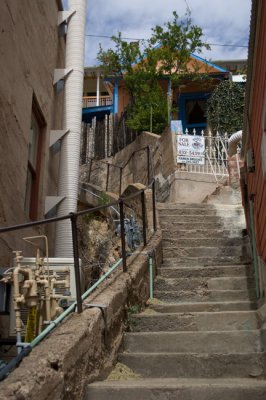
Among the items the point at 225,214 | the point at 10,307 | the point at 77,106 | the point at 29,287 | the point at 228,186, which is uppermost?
the point at 77,106

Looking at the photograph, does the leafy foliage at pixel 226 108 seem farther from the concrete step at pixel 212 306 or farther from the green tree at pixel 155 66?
the concrete step at pixel 212 306

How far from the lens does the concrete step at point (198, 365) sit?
3268mm

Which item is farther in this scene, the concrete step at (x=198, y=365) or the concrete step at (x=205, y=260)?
the concrete step at (x=205, y=260)

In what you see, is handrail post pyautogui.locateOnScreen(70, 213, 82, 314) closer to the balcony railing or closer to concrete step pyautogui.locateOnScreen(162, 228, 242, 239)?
concrete step pyautogui.locateOnScreen(162, 228, 242, 239)

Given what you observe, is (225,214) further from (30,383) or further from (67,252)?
(30,383)

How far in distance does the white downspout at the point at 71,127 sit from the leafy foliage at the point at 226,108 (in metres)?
8.71

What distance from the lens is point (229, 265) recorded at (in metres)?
5.43

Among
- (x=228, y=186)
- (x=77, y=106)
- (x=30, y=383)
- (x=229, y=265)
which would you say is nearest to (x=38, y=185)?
(x=77, y=106)

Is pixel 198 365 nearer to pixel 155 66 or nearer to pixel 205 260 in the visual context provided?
pixel 205 260

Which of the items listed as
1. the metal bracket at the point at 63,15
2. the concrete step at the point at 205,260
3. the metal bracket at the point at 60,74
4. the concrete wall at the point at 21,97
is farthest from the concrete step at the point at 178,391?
the metal bracket at the point at 63,15

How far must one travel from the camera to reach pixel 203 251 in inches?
241

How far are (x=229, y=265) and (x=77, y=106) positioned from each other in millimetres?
3802

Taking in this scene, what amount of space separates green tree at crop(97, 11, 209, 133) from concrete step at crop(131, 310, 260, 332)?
11512mm

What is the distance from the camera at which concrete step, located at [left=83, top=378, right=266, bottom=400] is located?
2656 mm
